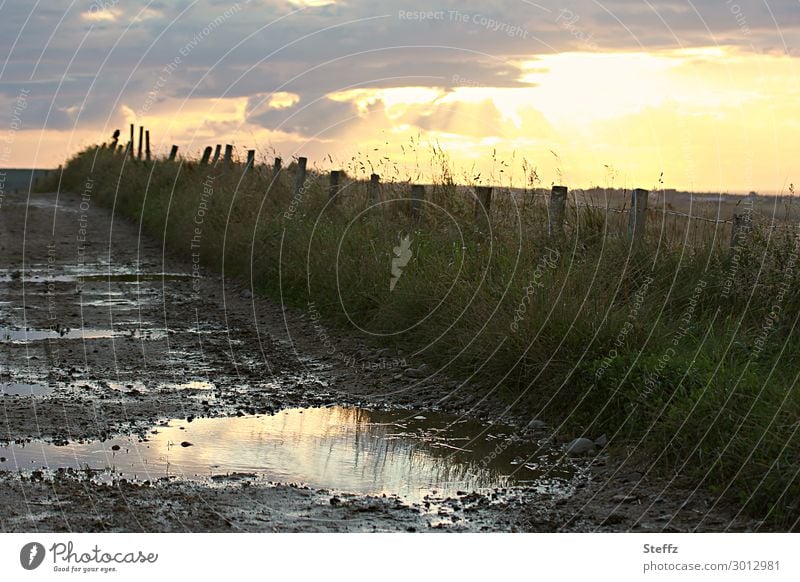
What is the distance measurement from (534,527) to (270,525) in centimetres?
138

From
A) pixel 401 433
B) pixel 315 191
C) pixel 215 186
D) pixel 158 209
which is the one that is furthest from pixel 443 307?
→ pixel 158 209

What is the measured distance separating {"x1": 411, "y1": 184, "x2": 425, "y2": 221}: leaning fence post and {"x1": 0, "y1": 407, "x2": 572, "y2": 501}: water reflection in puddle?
18.6 ft

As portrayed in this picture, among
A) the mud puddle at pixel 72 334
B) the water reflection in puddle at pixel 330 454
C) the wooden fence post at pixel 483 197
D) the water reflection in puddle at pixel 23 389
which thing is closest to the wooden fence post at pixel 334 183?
the wooden fence post at pixel 483 197

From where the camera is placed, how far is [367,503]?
5652 millimetres

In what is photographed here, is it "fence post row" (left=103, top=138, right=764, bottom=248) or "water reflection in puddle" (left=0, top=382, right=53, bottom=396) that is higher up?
"fence post row" (left=103, top=138, right=764, bottom=248)

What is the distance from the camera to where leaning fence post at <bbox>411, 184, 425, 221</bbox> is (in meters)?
13.0

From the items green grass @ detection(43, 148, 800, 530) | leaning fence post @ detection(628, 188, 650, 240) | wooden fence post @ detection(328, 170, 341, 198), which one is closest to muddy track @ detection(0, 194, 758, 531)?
green grass @ detection(43, 148, 800, 530)

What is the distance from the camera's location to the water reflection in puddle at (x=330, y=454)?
6.11 m

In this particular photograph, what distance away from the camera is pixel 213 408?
767 centimetres

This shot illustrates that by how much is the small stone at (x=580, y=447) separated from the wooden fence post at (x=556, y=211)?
4107mm

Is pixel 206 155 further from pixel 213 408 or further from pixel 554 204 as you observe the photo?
pixel 213 408
